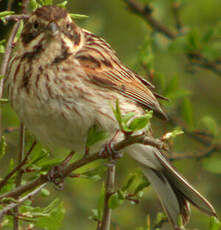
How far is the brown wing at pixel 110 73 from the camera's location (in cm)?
345

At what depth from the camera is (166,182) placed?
3822 mm

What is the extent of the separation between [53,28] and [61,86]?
311 millimetres

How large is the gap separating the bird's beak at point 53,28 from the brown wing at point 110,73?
29cm

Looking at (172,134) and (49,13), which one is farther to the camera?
(49,13)

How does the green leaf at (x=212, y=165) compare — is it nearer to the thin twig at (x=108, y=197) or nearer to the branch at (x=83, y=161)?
the thin twig at (x=108, y=197)

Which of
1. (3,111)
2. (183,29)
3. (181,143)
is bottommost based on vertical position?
(181,143)

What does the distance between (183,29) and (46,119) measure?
2330mm

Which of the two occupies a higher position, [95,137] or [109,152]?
[95,137]

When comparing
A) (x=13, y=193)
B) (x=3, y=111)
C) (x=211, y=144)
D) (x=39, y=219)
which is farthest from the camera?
(x=211, y=144)

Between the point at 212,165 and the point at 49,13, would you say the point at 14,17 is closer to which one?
the point at 49,13

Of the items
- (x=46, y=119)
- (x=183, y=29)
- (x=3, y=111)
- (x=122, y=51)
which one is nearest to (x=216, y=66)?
(x=183, y=29)

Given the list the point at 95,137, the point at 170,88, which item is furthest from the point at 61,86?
the point at 170,88

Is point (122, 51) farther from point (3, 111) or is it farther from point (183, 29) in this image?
point (3, 111)

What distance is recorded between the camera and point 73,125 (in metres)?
3.24
